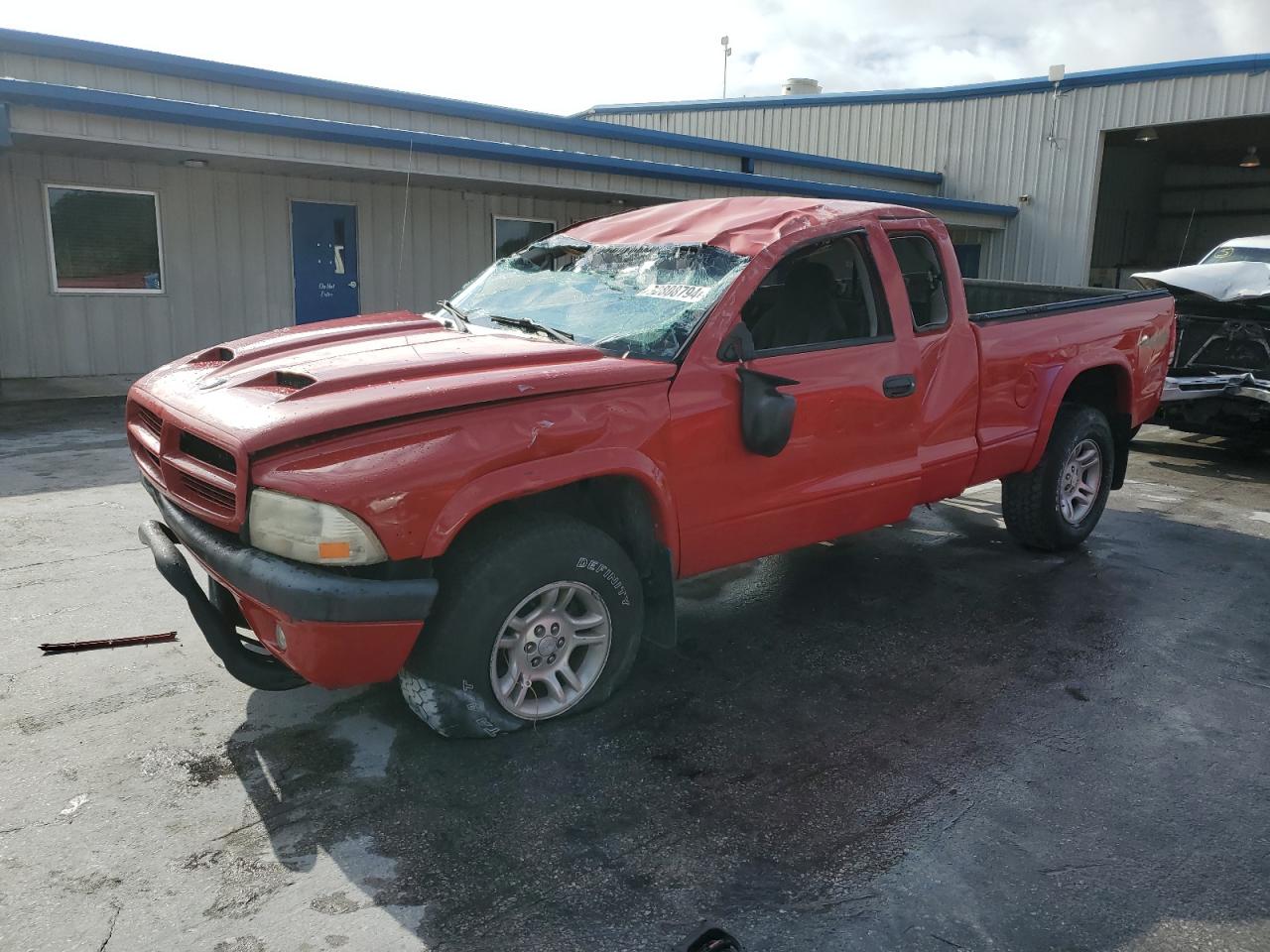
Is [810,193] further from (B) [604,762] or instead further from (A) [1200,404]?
(B) [604,762]

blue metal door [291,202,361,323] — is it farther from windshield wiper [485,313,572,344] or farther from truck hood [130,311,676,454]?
windshield wiper [485,313,572,344]

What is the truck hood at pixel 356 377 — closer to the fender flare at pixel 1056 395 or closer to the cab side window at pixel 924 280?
the cab side window at pixel 924 280

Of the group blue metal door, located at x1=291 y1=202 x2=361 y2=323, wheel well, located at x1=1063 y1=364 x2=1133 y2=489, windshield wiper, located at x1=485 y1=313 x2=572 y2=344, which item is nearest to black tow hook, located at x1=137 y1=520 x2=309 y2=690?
windshield wiper, located at x1=485 y1=313 x2=572 y2=344

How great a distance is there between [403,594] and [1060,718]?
2.56m

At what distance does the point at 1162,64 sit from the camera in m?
17.7

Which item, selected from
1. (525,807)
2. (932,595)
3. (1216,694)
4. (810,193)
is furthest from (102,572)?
(810,193)

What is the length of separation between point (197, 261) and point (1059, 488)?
10.5 metres

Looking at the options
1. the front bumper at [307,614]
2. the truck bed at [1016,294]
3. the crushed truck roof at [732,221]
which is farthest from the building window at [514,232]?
the front bumper at [307,614]

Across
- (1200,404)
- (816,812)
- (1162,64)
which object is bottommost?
(816,812)

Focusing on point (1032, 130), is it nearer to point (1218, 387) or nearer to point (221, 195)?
point (1218, 387)

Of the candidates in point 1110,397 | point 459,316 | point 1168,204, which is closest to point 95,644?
point 459,316

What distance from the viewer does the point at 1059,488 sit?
5.66m

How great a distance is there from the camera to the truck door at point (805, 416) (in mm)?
3711

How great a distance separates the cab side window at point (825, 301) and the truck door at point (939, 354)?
196 millimetres
